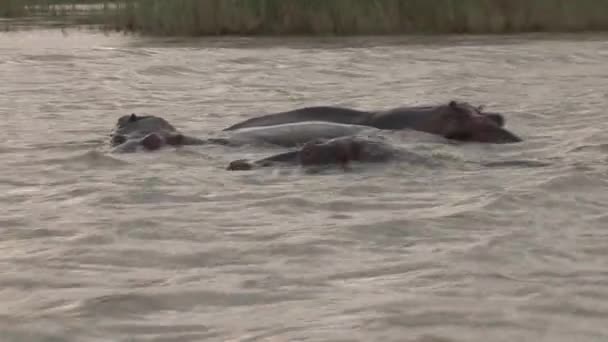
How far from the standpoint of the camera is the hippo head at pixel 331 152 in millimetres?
5496

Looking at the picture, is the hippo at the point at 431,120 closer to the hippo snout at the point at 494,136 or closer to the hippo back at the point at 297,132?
the hippo snout at the point at 494,136

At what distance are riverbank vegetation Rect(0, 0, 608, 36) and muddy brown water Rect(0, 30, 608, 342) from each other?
7493 millimetres

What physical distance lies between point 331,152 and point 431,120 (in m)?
1.16

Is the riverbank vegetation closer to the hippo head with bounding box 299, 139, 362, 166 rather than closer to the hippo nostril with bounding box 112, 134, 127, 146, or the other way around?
the hippo nostril with bounding box 112, 134, 127, 146

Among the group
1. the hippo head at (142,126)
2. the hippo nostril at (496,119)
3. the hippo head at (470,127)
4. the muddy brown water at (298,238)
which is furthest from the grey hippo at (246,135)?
the hippo nostril at (496,119)

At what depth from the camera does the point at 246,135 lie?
6496mm

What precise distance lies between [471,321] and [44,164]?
11.5 feet

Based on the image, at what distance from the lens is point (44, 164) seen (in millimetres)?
5984

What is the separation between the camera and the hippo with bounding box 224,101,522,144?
637cm

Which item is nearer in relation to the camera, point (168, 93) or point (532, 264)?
point (532, 264)

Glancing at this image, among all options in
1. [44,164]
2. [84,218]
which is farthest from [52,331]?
[44,164]

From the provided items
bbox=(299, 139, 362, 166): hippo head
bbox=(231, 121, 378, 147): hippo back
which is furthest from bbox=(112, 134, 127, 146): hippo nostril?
bbox=(299, 139, 362, 166): hippo head

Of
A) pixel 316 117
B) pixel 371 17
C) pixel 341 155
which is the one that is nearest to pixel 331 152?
pixel 341 155

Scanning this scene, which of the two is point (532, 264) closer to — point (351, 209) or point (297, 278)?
point (297, 278)
